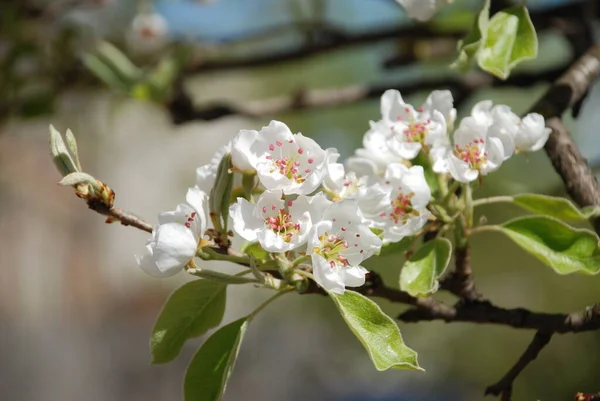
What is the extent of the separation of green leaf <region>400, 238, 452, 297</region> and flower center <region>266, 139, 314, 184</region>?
0.15 meters

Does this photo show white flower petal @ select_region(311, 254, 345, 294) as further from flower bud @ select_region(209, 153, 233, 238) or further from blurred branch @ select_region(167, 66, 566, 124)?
blurred branch @ select_region(167, 66, 566, 124)

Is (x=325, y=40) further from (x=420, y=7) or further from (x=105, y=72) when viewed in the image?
(x=420, y=7)

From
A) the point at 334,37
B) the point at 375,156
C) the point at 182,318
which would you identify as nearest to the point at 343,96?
the point at 334,37

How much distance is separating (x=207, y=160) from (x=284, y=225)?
377 centimetres

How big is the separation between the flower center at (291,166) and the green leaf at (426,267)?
5.8 inches

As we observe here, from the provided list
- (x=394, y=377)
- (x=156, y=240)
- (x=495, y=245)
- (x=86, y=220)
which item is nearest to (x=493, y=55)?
(x=156, y=240)

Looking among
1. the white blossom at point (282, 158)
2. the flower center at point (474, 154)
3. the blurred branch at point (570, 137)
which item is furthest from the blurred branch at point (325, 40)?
the white blossom at point (282, 158)

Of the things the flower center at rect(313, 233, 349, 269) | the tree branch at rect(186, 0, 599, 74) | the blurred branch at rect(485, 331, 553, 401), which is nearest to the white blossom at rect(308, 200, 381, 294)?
the flower center at rect(313, 233, 349, 269)

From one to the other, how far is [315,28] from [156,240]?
1136 mm

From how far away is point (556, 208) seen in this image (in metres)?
0.63

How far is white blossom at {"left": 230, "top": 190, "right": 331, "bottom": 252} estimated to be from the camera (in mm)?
513

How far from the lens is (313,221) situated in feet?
1.72

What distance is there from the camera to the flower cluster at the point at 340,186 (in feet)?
1.69

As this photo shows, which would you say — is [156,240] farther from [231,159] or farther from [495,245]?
[495,245]
